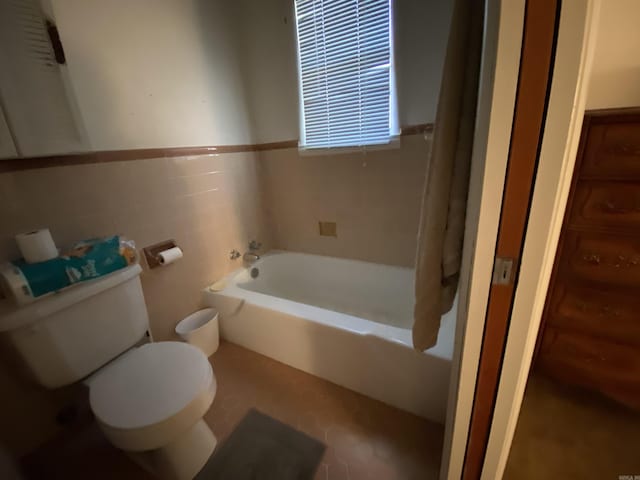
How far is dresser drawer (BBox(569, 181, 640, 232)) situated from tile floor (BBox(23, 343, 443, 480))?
1022 millimetres

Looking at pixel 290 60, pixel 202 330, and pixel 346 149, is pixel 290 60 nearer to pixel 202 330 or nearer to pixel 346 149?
pixel 346 149

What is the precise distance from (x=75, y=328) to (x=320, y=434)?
1.07 meters

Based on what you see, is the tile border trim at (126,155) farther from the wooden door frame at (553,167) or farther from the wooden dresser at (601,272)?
the wooden door frame at (553,167)

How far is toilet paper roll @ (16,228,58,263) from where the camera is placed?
3.16 feet

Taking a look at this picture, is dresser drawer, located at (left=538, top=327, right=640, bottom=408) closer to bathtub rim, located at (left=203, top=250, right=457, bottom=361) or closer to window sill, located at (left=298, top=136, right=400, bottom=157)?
bathtub rim, located at (left=203, top=250, right=457, bottom=361)

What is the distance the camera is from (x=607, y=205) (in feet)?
3.09

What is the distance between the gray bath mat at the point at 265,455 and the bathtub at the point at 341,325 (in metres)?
0.33

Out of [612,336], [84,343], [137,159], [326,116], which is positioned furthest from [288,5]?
[612,336]

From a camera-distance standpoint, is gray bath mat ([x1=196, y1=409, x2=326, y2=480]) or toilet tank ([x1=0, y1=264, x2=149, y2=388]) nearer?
toilet tank ([x1=0, y1=264, x2=149, y2=388])

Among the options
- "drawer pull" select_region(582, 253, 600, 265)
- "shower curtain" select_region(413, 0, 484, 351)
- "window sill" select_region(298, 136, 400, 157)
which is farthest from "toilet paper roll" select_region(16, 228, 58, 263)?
"drawer pull" select_region(582, 253, 600, 265)

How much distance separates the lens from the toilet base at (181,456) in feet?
3.43

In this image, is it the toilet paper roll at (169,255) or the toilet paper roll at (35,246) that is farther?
the toilet paper roll at (169,255)

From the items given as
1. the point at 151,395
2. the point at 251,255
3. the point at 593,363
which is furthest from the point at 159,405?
the point at 593,363

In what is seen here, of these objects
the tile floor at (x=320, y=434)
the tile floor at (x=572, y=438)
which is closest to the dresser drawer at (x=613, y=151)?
the tile floor at (x=572, y=438)
